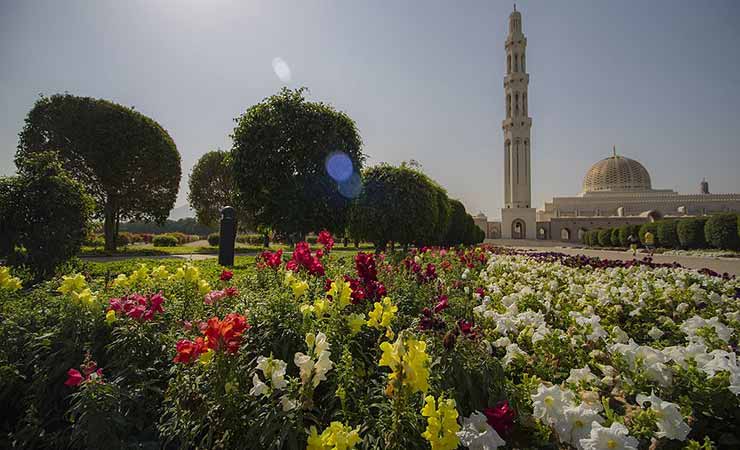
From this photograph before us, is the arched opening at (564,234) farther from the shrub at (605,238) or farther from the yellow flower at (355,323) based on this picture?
the yellow flower at (355,323)

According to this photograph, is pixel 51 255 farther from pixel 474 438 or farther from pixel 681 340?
pixel 681 340

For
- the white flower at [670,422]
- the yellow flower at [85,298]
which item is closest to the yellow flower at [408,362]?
the white flower at [670,422]

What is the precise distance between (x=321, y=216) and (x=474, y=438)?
13429 millimetres

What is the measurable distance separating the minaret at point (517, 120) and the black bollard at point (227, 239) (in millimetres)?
56568

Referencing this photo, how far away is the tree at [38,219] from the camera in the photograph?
676cm

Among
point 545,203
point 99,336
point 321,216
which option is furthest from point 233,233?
point 545,203

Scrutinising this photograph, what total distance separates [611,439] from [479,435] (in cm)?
63

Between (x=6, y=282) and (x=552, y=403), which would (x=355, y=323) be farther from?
(x=6, y=282)

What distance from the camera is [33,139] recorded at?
19891 mm

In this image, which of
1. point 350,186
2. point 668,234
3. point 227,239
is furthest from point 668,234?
point 227,239

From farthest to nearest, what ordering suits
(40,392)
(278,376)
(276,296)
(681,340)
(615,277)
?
1. (615,277)
2. (681,340)
3. (276,296)
4. (40,392)
5. (278,376)

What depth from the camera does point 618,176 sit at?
253ft

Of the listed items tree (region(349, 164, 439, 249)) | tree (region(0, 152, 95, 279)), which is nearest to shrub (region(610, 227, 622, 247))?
tree (region(349, 164, 439, 249))

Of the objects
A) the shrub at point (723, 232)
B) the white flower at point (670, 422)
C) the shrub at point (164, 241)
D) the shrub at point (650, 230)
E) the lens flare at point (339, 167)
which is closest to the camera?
the white flower at point (670, 422)
